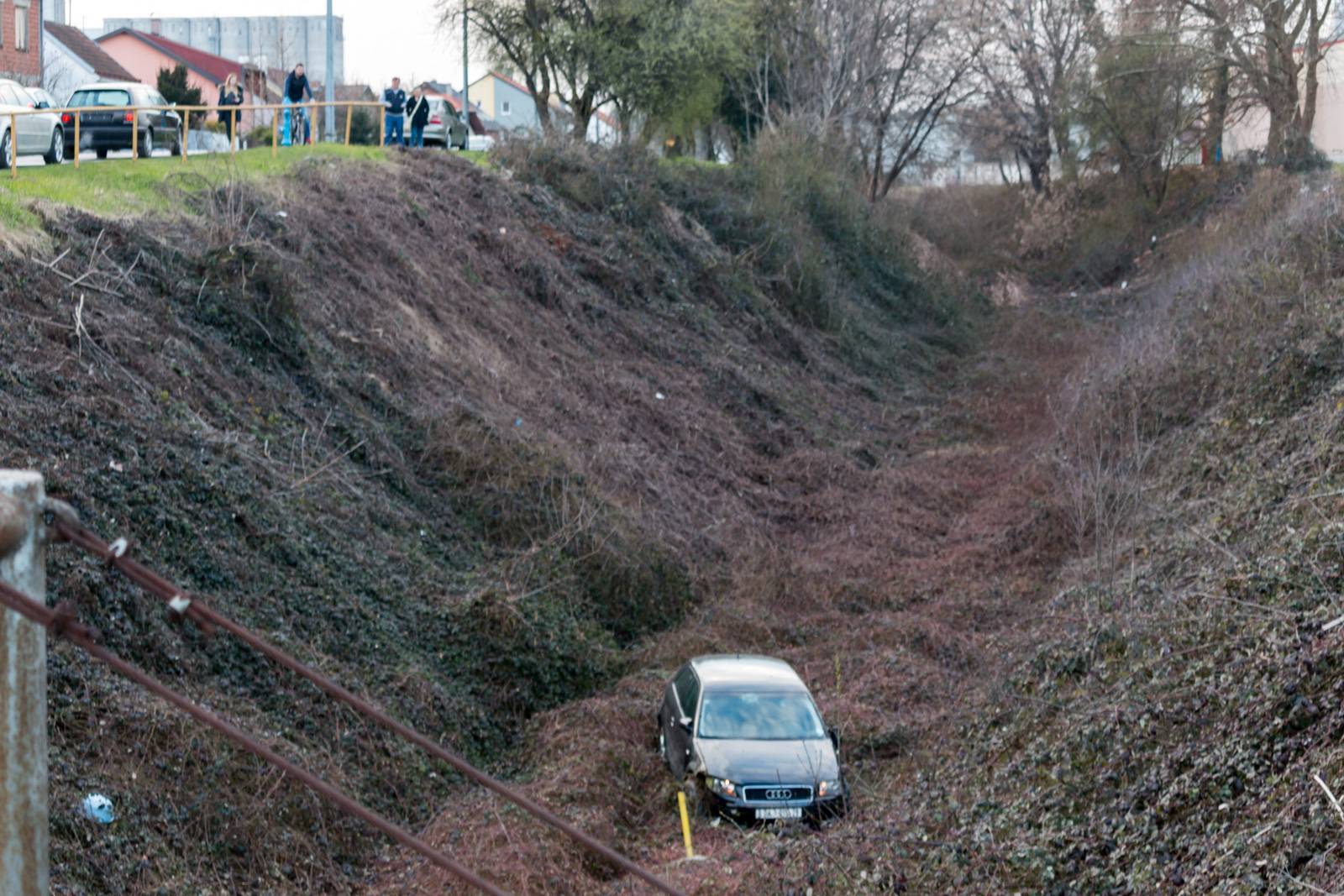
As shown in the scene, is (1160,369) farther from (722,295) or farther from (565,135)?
(565,135)

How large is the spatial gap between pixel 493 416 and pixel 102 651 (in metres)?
15.1

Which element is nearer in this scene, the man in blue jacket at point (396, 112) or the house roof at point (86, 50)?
the man in blue jacket at point (396, 112)

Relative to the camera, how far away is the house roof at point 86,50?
2404 inches

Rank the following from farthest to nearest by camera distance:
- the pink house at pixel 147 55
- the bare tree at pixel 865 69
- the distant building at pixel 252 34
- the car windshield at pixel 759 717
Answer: the distant building at pixel 252 34, the pink house at pixel 147 55, the bare tree at pixel 865 69, the car windshield at pixel 759 717

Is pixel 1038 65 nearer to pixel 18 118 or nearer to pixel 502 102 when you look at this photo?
pixel 18 118

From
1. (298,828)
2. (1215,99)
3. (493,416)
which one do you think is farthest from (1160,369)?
(1215,99)

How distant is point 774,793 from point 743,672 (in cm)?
159

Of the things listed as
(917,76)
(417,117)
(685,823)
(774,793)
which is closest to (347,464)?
(685,823)

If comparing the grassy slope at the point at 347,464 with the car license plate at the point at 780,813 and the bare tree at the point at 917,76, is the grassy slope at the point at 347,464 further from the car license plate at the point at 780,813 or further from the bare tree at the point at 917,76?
the bare tree at the point at 917,76

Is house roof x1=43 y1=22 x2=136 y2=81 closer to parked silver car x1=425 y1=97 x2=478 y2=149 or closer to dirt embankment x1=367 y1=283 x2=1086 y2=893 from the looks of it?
parked silver car x1=425 y1=97 x2=478 y2=149

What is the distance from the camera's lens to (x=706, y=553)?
18.1 meters

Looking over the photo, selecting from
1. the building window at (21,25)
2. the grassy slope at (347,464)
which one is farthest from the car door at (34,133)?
the building window at (21,25)

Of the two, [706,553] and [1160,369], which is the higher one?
[1160,369]

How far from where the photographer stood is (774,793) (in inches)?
404
